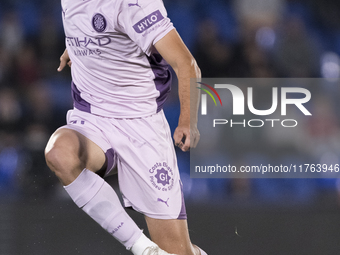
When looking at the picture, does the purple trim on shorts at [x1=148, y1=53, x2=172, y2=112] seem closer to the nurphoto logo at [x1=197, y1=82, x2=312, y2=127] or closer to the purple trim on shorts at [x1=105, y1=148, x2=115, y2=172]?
the purple trim on shorts at [x1=105, y1=148, x2=115, y2=172]

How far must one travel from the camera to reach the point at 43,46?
4328 mm

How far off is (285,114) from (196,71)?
8.94 ft

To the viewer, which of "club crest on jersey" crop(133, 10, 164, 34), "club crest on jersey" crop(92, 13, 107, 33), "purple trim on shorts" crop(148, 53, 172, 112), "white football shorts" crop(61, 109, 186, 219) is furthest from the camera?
"purple trim on shorts" crop(148, 53, 172, 112)

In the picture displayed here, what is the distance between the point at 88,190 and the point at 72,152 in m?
0.18

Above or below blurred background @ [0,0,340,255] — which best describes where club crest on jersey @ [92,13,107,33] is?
above

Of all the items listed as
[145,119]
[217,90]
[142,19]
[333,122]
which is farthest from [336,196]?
[142,19]

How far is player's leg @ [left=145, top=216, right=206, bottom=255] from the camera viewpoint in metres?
2.12

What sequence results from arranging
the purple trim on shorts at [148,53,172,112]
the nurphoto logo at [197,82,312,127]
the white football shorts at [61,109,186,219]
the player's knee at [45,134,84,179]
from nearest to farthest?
the player's knee at [45,134,84,179] → the white football shorts at [61,109,186,219] → the purple trim on shorts at [148,53,172,112] → the nurphoto logo at [197,82,312,127]

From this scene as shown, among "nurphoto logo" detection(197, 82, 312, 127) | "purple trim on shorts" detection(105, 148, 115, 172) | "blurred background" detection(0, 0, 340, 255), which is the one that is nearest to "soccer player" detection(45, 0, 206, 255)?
"purple trim on shorts" detection(105, 148, 115, 172)

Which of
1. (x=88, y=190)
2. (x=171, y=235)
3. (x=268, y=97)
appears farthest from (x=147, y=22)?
(x=268, y=97)

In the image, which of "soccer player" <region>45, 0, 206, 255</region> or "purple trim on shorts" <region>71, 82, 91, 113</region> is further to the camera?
"purple trim on shorts" <region>71, 82, 91, 113</region>

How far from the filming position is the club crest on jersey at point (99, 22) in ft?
6.52

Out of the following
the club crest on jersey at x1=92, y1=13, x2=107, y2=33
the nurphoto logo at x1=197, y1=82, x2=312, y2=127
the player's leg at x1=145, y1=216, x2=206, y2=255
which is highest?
the club crest on jersey at x1=92, y1=13, x2=107, y2=33

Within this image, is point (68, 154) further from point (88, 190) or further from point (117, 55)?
point (117, 55)
